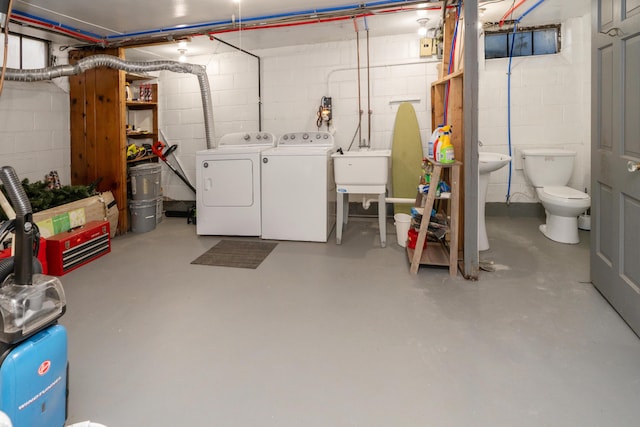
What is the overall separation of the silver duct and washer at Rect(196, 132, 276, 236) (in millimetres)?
653

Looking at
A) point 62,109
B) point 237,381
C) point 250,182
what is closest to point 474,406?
point 237,381

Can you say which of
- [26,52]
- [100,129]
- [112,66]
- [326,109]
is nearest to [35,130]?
[100,129]

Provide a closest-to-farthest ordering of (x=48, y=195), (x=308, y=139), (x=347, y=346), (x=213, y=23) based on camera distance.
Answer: (x=347, y=346) → (x=48, y=195) → (x=213, y=23) → (x=308, y=139)

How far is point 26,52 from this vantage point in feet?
13.4

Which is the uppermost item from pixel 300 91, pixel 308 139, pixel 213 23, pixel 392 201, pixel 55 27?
pixel 213 23

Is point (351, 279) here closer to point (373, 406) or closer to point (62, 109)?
point (373, 406)

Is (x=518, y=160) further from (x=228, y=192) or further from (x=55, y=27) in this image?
(x=55, y=27)

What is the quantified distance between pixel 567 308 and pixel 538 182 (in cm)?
228

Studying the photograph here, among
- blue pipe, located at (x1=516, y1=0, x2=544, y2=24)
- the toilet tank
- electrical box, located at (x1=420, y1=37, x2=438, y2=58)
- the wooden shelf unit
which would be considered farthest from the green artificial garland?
blue pipe, located at (x1=516, y1=0, x2=544, y2=24)

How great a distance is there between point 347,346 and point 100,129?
3774mm

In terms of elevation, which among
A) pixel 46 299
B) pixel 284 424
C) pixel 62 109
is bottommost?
pixel 284 424

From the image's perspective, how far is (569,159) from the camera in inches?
164

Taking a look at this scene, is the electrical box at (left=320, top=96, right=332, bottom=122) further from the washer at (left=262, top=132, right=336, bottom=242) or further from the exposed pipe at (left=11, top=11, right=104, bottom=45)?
the exposed pipe at (left=11, top=11, right=104, bottom=45)

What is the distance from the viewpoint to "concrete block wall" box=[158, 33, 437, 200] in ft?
15.7
